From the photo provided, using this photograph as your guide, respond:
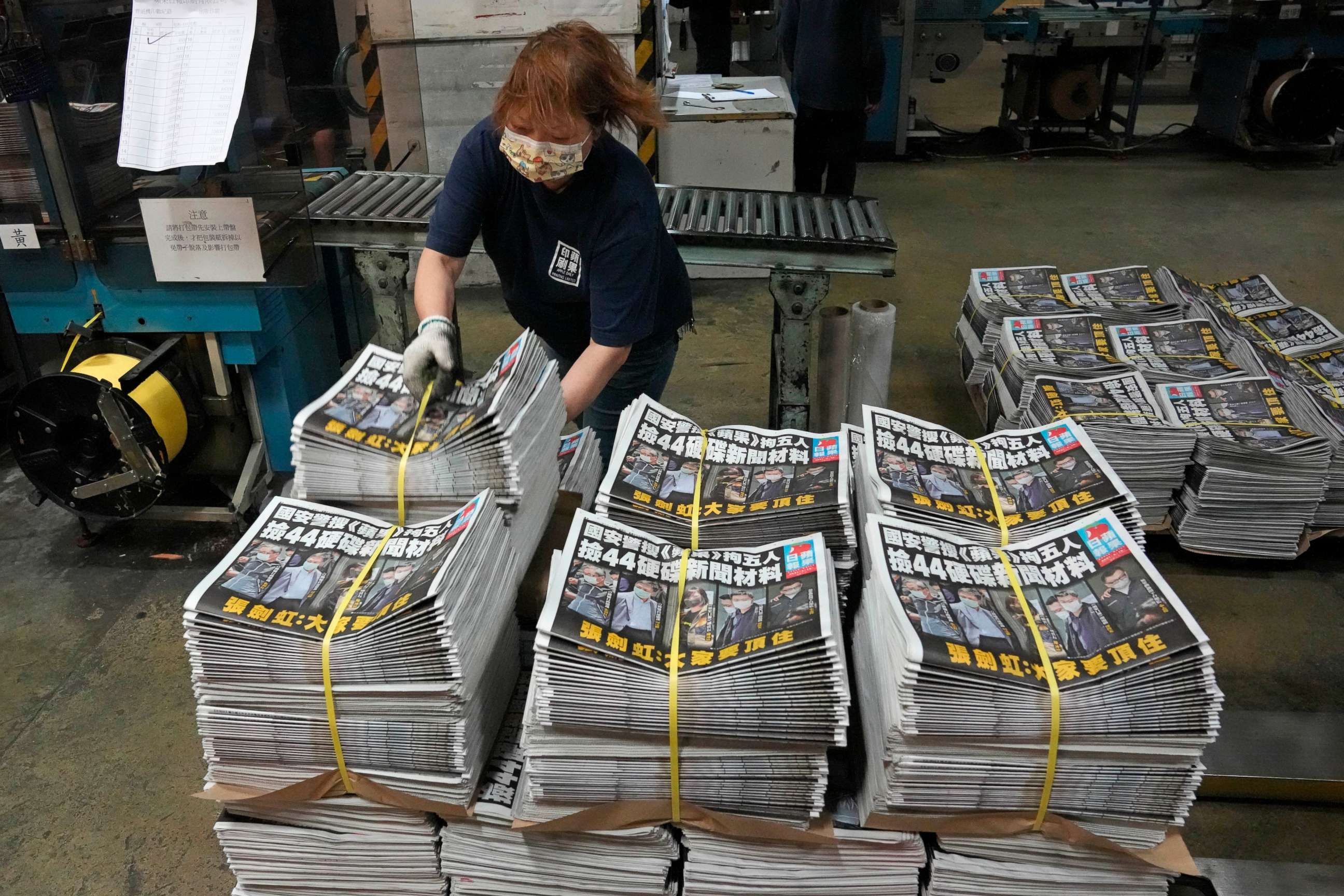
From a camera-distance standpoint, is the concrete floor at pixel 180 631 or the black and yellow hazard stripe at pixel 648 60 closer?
the concrete floor at pixel 180 631

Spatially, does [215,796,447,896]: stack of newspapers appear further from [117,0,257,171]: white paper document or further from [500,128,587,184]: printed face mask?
[117,0,257,171]: white paper document

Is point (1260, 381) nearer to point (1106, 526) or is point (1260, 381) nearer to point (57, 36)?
point (1106, 526)

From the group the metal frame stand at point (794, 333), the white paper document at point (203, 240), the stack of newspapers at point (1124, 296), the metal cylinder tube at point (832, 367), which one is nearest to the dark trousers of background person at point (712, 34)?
the stack of newspapers at point (1124, 296)

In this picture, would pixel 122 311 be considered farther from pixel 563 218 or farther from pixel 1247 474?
pixel 1247 474

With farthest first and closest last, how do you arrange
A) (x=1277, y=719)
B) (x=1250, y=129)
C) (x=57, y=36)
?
1. (x=1250, y=129)
2. (x=57, y=36)
3. (x=1277, y=719)

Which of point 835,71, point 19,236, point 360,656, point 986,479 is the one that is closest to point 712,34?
point 835,71

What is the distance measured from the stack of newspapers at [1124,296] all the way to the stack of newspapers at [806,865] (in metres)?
2.66

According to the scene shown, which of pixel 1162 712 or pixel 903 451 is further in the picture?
pixel 903 451

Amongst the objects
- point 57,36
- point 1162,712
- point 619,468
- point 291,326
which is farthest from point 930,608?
point 57,36

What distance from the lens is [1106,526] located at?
148 cm

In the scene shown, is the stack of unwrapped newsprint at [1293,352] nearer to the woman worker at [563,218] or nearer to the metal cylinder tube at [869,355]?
the metal cylinder tube at [869,355]

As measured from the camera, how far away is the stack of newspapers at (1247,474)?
2.78m

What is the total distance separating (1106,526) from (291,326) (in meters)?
2.27

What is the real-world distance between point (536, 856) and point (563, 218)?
3.69 feet
